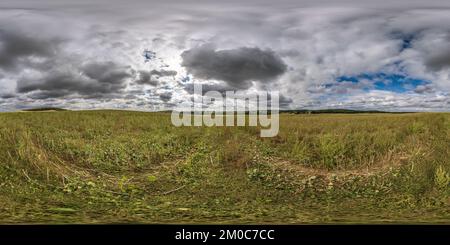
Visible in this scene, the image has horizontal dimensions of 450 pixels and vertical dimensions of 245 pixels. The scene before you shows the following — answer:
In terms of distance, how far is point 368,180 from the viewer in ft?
24.8

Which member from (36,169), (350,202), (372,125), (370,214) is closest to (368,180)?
(350,202)

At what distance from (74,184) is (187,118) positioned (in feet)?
22.8

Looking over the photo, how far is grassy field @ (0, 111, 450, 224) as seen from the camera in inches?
232

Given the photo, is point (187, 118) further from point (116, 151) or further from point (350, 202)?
point (350, 202)

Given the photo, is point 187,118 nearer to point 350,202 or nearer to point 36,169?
point 36,169

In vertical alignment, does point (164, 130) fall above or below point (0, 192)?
above

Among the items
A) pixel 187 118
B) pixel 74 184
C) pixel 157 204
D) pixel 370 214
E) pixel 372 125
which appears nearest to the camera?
pixel 370 214

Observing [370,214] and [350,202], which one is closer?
[370,214]

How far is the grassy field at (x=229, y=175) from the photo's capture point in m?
5.89

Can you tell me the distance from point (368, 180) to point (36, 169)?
6333 mm

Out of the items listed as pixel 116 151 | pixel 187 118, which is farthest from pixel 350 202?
pixel 187 118

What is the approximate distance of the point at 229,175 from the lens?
26.9ft

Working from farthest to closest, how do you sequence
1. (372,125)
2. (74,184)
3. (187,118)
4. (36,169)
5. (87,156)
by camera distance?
(187,118), (372,125), (87,156), (36,169), (74,184)

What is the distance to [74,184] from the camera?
7.19m
